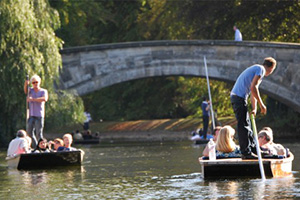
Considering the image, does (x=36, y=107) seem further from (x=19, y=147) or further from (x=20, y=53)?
(x=20, y=53)

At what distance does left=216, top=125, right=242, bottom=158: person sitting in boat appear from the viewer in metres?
12.6

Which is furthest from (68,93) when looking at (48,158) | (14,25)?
(48,158)

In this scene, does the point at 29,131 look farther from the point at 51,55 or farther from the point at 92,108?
the point at 92,108

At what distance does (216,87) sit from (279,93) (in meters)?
6.90

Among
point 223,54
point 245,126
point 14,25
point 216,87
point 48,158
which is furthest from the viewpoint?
point 216,87

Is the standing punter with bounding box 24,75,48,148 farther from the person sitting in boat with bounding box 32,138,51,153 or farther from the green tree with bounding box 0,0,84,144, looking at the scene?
the green tree with bounding box 0,0,84,144

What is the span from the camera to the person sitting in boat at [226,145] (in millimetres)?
12594

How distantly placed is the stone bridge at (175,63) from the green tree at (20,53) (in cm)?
325

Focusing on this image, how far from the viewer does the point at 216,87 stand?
1346 inches

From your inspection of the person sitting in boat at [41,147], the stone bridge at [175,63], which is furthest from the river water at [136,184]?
the stone bridge at [175,63]

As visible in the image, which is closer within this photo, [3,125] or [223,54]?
[3,125]

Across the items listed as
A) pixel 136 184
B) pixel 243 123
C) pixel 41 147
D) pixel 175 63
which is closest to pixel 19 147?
pixel 41 147

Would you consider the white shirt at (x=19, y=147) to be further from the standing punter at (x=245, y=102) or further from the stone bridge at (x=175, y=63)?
the stone bridge at (x=175, y=63)

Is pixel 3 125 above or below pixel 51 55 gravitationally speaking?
below
